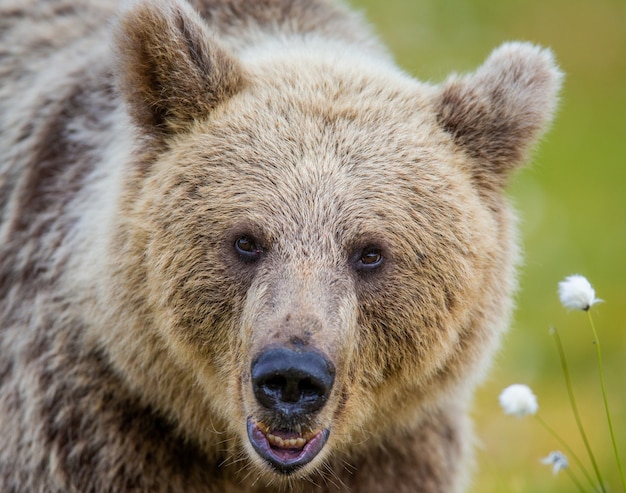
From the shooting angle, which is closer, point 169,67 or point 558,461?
point 558,461

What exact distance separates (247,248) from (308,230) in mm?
286

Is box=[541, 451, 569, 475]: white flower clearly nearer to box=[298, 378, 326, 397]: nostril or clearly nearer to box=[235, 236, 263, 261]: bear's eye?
box=[298, 378, 326, 397]: nostril

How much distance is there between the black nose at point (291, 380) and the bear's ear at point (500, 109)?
4.77ft

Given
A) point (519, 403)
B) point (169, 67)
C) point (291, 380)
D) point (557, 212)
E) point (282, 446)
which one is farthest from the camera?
point (557, 212)

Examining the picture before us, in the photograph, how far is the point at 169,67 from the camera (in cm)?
497

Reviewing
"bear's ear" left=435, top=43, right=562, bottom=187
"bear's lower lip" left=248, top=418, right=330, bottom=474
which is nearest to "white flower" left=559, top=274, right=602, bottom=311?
"bear's ear" left=435, top=43, right=562, bottom=187

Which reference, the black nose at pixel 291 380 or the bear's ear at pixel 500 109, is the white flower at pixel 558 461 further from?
the bear's ear at pixel 500 109

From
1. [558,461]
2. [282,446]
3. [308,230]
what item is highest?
[308,230]

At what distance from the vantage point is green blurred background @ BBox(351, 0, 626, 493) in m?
8.73

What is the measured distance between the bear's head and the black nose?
0.07 ft

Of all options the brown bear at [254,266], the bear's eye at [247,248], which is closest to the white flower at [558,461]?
the brown bear at [254,266]

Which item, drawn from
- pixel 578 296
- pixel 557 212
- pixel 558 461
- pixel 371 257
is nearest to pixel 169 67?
pixel 371 257

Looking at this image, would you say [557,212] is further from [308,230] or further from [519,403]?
[308,230]

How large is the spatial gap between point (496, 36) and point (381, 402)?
11493 millimetres
